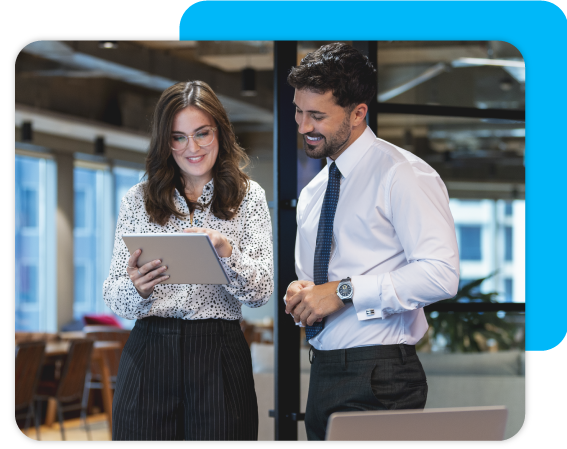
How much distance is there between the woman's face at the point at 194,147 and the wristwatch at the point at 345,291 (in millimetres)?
493

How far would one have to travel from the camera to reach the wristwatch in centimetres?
160

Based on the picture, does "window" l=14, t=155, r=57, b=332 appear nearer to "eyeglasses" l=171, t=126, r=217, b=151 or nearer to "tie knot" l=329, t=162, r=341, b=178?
"eyeglasses" l=171, t=126, r=217, b=151

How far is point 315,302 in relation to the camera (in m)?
1.63

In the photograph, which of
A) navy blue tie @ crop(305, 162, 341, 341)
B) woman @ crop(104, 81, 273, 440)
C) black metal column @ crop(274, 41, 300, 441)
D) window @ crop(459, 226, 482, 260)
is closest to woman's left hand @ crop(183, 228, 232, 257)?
woman @ crop(104, 81, 273, 440)

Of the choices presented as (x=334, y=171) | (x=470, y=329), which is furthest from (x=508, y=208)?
(x=334, y=171)

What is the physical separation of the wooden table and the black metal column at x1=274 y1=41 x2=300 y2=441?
4886 millimetres

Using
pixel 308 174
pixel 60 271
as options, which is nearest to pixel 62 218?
pixel 60 271

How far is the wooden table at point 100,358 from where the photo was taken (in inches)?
264

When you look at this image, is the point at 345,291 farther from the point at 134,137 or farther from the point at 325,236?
the point at 134,137

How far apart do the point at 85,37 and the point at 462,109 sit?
122cm

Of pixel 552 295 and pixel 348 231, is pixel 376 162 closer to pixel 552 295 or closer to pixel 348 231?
pixel 348 231

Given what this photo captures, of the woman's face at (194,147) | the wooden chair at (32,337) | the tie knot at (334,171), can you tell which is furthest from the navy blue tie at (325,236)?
the wooden chair at (32,337)
